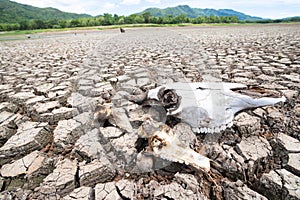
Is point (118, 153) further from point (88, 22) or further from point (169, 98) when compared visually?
point (88, 22)

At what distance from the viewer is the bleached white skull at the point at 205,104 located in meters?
1.65

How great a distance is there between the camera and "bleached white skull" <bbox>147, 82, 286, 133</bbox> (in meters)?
1.65

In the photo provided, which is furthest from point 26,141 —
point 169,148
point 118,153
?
point 169,148

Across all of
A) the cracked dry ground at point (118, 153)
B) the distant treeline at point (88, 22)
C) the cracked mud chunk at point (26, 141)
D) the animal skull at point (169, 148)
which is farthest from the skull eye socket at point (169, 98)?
the distant treeline at point (88, 22)

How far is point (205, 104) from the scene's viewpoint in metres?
1.72

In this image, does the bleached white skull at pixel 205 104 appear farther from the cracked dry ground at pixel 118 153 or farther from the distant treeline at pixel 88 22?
the distant treeline at pixel 88 22

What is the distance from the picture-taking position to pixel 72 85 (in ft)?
10.2

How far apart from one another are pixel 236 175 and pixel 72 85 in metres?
2.66

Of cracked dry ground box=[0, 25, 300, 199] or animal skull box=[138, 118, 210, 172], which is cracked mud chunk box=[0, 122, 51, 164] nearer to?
cracked dry ground box=[0, 25, 300, 199]

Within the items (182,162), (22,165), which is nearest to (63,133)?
(22,165)

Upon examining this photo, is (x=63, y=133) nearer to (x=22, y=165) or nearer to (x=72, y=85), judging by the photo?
(x=22, y=165)

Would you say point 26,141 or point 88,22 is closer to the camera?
point 26,141

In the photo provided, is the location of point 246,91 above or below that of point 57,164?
above

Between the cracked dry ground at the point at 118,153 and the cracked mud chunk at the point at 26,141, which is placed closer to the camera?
the cracked dry ground at the point at 118,153
